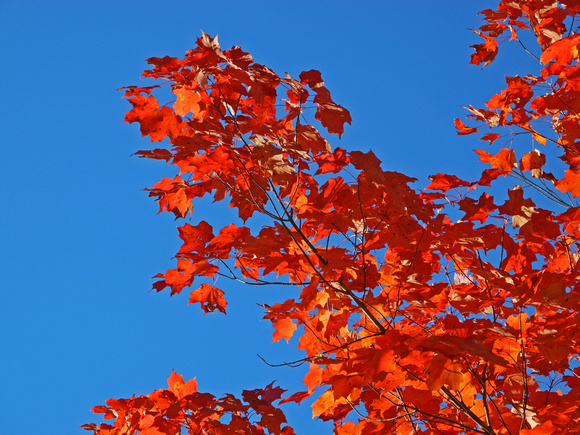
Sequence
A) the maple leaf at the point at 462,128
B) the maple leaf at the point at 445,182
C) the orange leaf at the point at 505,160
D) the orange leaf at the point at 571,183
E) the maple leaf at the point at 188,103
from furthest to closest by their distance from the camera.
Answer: the maple leaf at the point at 462,128 → the orange leaf at the point at 505,160 → the orange leaf at the point at 571,183 → the maple leaf at the point at 445,182 → the maple leaf at the point at 188,103

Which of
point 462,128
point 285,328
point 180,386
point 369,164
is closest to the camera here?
point 369,164

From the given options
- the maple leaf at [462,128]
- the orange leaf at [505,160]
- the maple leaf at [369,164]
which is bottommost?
the maple leaf at [369,164]

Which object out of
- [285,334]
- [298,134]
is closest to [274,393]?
[285,334]

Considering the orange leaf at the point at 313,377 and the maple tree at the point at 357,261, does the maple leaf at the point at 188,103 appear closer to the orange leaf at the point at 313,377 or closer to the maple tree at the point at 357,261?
the maple tree at the point at 357,261

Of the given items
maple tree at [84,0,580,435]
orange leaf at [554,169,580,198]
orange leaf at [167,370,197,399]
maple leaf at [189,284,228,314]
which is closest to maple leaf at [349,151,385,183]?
maple tree at [84,0,580,435]

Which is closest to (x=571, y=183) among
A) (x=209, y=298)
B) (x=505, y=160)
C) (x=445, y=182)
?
(x=505, y=160)

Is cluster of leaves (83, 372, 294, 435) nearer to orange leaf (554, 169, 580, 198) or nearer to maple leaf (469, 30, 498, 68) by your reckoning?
orange leaf (554, 169, 580, 198)

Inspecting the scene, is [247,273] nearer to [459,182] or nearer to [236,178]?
[236,178]

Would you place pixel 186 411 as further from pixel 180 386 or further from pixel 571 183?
pixel 571 183

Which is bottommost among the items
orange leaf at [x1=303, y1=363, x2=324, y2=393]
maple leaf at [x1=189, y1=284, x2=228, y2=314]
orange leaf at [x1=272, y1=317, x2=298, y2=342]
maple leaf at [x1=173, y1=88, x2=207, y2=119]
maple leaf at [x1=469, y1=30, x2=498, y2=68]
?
orange leaf at [x1=303, y1=363, x2=324, y2=393]

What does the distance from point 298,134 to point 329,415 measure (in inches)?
71.0

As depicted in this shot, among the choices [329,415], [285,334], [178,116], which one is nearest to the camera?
[178,116]

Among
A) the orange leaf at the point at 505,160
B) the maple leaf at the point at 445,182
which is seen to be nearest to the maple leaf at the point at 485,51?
the orange leaf at the point at 505,160

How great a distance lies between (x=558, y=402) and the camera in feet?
10.0
